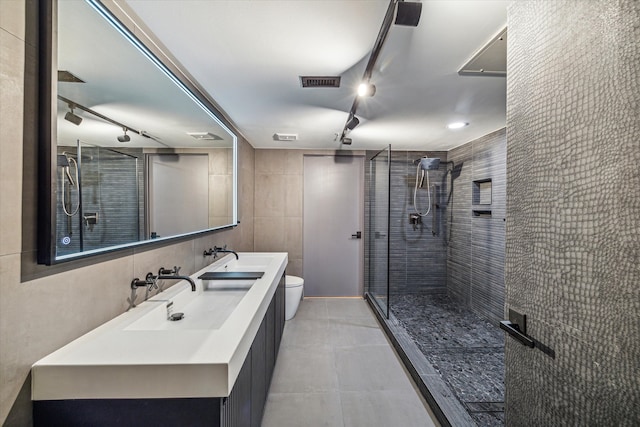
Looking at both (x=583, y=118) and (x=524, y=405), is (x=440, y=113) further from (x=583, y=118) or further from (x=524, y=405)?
(x=524, y=405)

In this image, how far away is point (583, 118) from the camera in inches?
26.8

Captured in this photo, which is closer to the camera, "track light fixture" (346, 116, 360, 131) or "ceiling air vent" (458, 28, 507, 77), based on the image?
"ceiling air vent" (458, 28, 507, 77)

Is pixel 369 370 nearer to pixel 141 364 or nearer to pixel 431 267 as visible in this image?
pixel 141 364

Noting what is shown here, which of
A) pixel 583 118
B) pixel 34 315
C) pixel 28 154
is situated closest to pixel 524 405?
pixel 583 118

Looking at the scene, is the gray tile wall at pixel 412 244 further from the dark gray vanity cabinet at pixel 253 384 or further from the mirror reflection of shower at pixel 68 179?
the mirror reflection of shower at pixel 68 179

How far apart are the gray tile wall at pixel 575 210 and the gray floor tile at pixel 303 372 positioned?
1.45m

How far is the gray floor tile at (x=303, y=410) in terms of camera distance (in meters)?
1.68

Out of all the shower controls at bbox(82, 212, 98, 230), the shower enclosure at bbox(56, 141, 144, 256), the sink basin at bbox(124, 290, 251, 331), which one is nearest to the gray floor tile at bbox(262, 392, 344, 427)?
the sink basin at bbox(124, 290, 251, 331)

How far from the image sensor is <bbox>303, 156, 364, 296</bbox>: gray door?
3.93m

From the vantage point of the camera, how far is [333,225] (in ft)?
13.0

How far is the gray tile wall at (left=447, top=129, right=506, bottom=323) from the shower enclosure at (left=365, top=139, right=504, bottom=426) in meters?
0.02

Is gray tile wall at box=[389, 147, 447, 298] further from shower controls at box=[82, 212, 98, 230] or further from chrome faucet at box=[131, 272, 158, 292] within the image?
shower controls at box=[82, 212, 98, 230]

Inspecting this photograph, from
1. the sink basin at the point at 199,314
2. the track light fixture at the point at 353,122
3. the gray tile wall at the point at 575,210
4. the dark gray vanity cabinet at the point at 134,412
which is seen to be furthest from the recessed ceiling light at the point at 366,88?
the dark gray vanity cabinet at the point at 134,412

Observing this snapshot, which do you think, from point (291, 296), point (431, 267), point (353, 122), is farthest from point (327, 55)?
point (431, 267)
